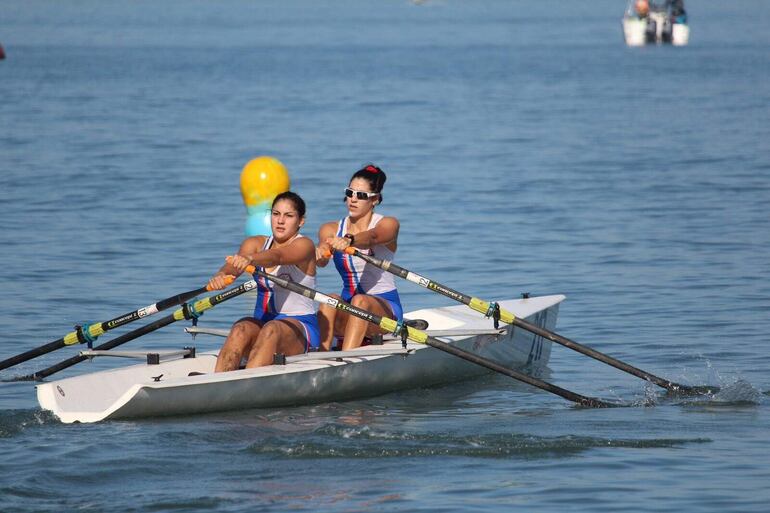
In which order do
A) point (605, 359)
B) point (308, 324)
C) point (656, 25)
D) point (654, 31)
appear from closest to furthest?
point (308, 324) → point (605, 359) → point (656, 25) → point (654, 31)

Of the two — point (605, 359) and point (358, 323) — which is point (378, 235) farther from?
point (605, 359)

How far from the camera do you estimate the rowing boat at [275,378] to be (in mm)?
10258

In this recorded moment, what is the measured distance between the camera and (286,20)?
14112 cm

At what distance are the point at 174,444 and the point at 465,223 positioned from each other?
12712 mm

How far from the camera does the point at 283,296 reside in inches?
435

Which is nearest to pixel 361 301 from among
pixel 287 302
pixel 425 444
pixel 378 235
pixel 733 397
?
pixel 378 235

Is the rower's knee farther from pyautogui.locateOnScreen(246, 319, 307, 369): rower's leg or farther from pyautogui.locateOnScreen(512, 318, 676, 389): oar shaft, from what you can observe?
pyautogui.locateOnScreen(512, 318, 676, 389): oar shaft

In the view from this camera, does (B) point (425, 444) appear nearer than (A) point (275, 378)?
Yes

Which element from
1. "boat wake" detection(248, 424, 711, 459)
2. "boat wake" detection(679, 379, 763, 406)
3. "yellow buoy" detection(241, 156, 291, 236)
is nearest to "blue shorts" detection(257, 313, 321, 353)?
"boat wake" detection(248, 424, 711, 459)

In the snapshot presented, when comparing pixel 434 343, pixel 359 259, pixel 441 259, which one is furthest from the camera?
pixel 441 259

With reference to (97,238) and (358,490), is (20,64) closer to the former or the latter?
(97,238)

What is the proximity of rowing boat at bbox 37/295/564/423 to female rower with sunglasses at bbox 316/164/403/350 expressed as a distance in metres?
0.32

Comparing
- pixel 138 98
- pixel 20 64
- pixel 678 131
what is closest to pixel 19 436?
pixel 678 131

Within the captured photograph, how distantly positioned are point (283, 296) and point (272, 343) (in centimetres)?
49
